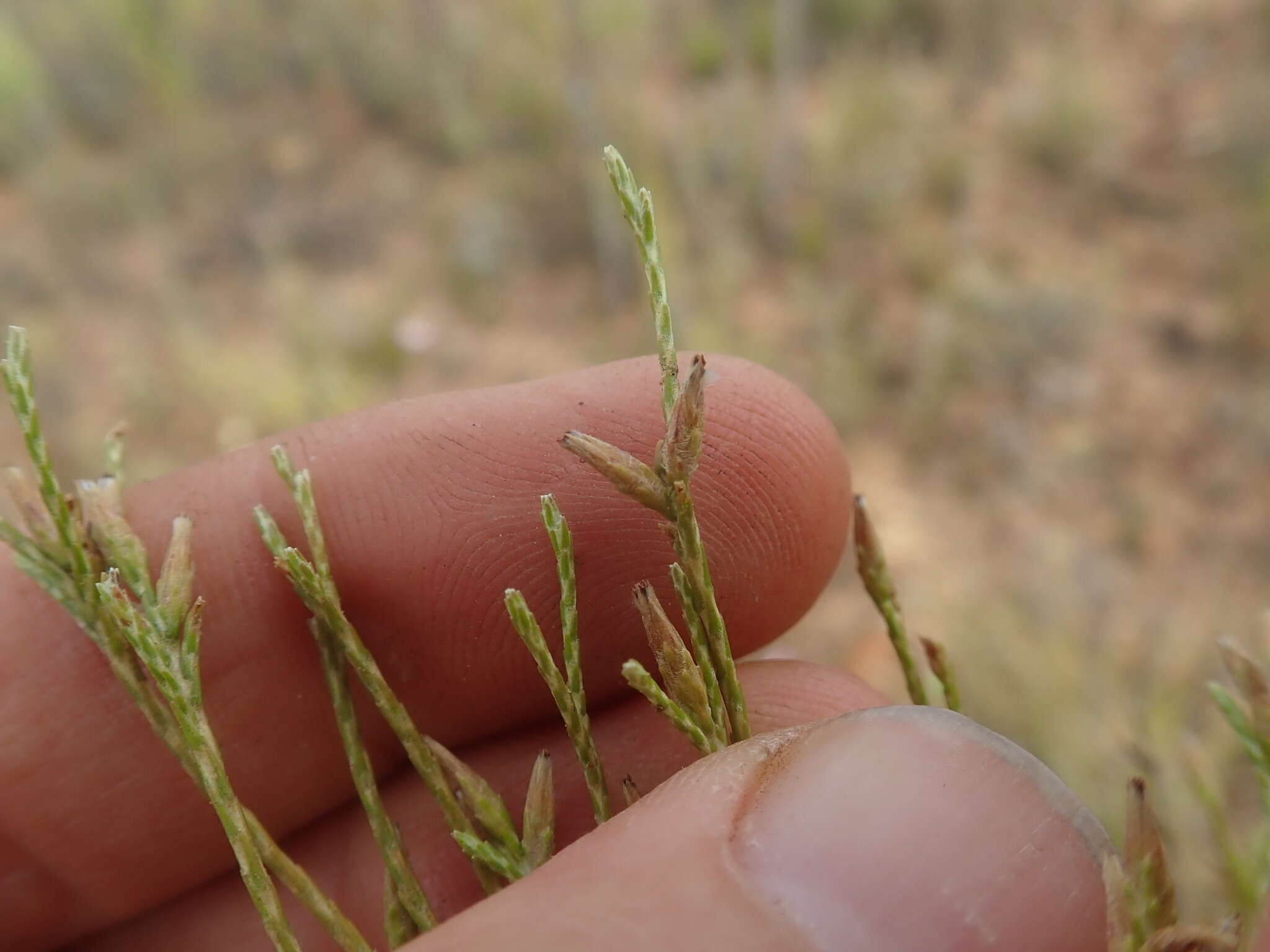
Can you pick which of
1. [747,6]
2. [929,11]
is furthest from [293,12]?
[929,11]

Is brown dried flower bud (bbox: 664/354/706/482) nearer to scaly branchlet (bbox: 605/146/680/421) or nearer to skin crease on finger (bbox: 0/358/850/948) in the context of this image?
scaly branchlet (bbox: 605/146/680/421)

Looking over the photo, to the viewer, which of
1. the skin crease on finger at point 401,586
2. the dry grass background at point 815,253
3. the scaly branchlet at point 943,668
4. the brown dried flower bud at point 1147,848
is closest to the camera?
the brown dried flower bud at point 1147,848

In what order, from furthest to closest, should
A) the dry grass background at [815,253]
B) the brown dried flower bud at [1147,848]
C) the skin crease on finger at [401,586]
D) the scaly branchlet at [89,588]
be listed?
the dry grass background at [815,253] → the skin crease on finger at [401,586] → the scaly branchlet at [89,588] → the brown dried flower bud at [1147,848]

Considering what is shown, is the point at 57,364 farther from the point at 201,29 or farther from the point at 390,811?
the point at 390,811

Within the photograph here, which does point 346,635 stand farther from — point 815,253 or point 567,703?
point 815,253

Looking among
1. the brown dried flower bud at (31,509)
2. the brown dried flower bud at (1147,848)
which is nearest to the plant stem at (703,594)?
the brown dried flower bud at (1147,848)

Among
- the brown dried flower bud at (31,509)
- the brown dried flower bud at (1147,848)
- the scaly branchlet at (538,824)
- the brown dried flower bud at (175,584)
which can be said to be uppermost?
the brown dried flower bud at (31,509)

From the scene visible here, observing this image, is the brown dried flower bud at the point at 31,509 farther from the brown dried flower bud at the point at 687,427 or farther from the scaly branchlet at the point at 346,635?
the brown dried flower bud at the point at 687,427
